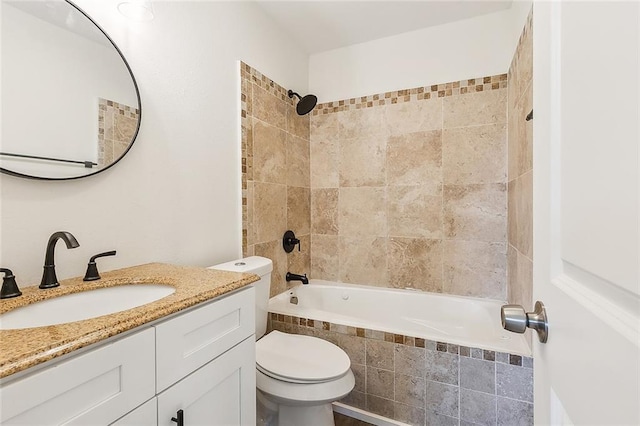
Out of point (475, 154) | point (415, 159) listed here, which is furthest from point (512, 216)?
point (415, 159)

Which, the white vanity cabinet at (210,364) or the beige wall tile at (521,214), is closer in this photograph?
the white vanity cabinet at (210,364)

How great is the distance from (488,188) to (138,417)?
220 cm

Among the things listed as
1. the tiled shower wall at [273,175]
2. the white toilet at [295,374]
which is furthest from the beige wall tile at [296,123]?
the white toilet at [295,374]

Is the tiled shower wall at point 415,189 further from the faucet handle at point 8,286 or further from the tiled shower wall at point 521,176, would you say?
the faucet handle at point 8,286

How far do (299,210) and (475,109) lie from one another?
1480mm

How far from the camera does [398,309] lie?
2.27 m

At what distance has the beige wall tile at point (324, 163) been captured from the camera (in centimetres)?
257

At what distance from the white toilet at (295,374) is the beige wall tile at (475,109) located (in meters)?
1.66

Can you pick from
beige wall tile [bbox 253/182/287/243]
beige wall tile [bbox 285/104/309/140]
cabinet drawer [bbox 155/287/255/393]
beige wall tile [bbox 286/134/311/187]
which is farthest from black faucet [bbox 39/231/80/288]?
beige wall tile [bbox 285/104/309/140]

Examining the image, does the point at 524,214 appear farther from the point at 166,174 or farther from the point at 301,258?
the point at 166,174

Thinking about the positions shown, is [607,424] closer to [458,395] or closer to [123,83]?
[458,395]

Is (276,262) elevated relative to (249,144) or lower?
lower

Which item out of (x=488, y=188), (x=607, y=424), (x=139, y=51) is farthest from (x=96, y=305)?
(x=488, y=188)

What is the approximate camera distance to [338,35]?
2.33m
